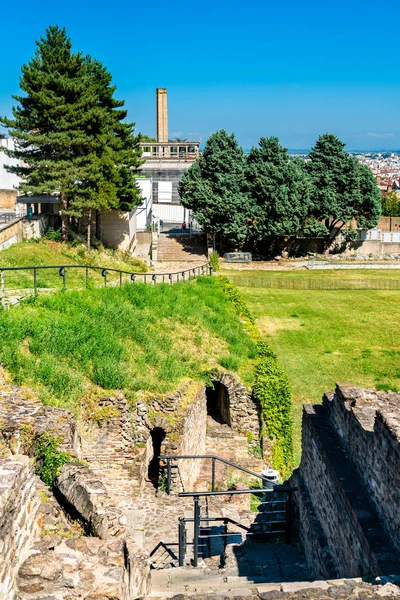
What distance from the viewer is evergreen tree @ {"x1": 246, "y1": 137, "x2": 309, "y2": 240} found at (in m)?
41.1

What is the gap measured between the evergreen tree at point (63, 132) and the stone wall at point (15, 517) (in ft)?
82.5

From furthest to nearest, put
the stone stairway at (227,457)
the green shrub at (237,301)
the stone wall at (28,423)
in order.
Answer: the green shrub at (237,301)
the stone stairway at (227,457)
the stone wall at (28,423)

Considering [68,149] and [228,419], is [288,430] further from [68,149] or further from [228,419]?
[68,149]

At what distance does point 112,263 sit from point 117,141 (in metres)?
7.43

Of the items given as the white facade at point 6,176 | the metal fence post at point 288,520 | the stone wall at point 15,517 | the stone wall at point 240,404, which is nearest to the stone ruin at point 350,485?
the metal fence post at point 288,520

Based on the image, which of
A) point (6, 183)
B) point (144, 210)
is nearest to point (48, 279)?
point (144, 210)

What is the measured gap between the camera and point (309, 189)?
4228 centimetres

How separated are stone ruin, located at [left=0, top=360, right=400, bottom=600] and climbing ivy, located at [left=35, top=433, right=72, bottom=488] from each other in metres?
0.19

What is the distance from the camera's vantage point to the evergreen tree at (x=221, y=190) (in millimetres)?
41281

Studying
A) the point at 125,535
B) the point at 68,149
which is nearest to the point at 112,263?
the point at 68,149

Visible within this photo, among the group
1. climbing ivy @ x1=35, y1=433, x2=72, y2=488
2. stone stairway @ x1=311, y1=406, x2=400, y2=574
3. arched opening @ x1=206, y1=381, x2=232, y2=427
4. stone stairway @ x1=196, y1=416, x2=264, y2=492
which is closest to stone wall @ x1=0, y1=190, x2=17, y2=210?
arched opening @ x1=206, y1=381, x2=232, y2=427

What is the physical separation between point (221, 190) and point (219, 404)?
88.0ft

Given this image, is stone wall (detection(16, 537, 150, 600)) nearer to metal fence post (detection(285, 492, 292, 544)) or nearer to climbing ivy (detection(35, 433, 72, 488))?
climbing ivy (detection(35, 433, 72, 488))

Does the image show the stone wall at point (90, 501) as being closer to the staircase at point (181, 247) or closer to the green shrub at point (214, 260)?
the green shrub at point (214, 260)
